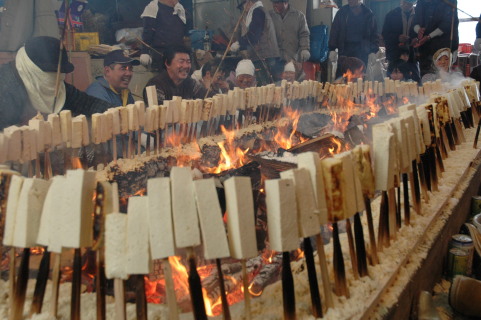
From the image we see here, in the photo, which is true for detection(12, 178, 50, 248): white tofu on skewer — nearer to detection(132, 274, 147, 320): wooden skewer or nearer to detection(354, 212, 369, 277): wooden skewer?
detection(132, 274, 147, 320): wooden skewer

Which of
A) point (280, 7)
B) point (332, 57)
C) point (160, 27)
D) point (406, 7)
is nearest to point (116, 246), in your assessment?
point (160, 27)

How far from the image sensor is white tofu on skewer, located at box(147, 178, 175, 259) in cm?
168

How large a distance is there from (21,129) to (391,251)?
2797 millimetres

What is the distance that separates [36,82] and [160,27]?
3918 millimetres

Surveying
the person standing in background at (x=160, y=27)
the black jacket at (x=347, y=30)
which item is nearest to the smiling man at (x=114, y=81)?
the person standing in background at (x=160, y=27)

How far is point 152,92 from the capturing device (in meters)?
4.86

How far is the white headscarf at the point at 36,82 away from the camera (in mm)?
4965

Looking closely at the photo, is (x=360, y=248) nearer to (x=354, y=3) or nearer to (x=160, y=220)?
(x=160, y=220)

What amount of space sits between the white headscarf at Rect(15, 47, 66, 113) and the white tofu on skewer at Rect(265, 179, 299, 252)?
12.8 feet

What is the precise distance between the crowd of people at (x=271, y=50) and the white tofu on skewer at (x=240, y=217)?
14.7 feet

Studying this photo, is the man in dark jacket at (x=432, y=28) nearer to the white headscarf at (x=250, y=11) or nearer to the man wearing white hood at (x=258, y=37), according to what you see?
the man wearing white hood at (x=258, y=37)

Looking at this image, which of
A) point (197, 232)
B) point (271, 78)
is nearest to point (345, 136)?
point (197, 232)

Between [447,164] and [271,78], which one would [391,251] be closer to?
[447,164]

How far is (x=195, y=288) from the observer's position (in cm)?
174
